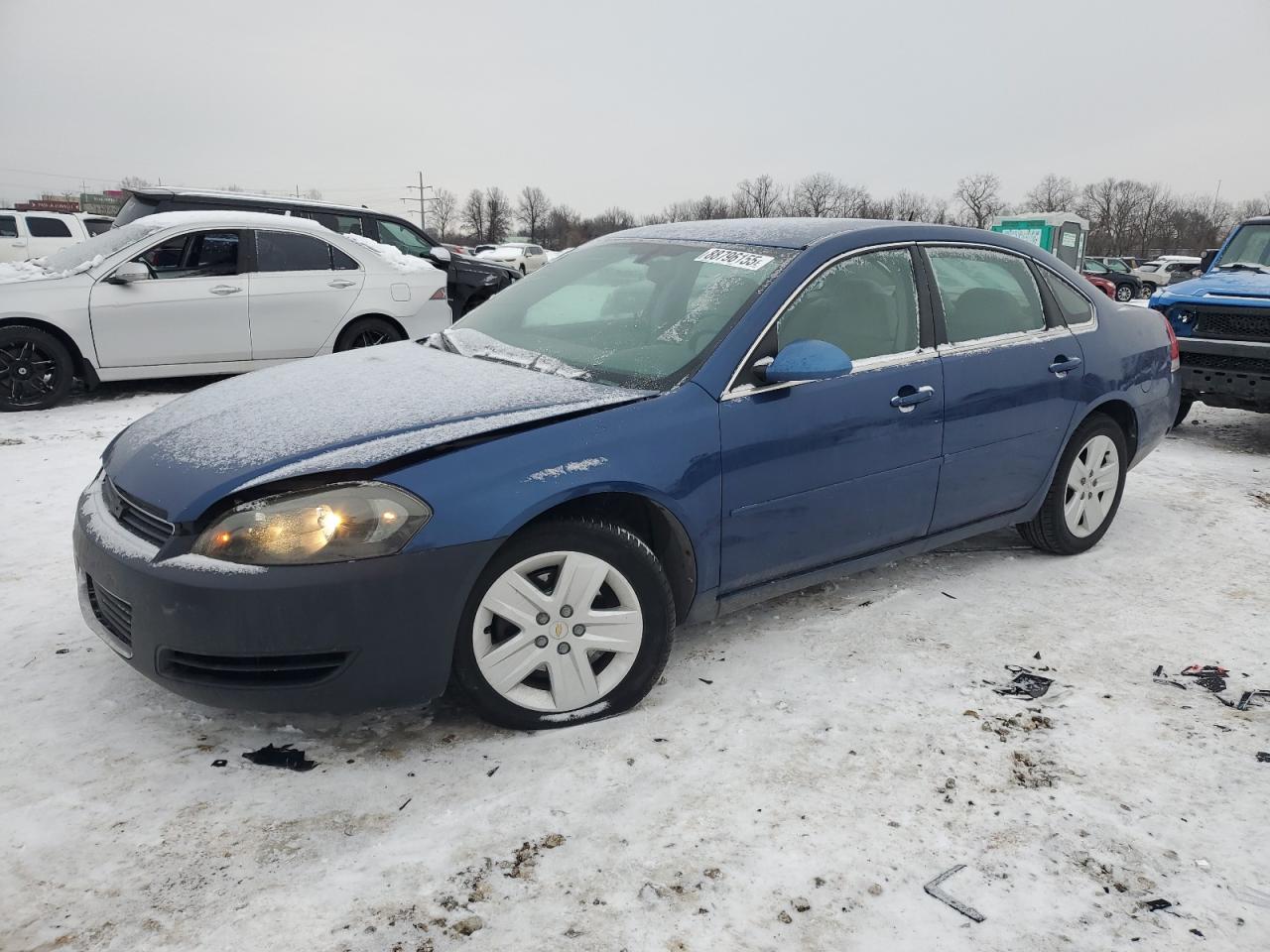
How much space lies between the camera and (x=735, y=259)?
3.46 m

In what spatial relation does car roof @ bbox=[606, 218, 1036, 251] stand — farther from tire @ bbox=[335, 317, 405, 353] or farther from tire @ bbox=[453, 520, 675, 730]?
tire @ bbox=[335, 317, 405, 353]

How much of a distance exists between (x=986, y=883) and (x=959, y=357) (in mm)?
2160

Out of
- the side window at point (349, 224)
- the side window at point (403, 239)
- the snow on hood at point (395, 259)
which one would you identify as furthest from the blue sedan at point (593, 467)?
the side window at point (403, 239)

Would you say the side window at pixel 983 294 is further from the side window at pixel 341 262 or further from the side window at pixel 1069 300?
the side window at pixel 341 262

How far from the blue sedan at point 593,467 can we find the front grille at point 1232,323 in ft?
12.2

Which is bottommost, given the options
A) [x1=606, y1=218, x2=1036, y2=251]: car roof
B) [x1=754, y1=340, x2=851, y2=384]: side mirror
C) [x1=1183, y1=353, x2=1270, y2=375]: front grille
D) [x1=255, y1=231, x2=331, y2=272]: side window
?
[x1=1183, y1=353, x2=1270, y2=375]: front grille

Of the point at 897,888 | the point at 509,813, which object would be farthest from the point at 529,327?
the point at 897,888

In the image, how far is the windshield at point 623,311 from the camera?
316 centimetres

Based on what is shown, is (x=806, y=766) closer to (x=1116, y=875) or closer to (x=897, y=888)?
(x=897, y=888)

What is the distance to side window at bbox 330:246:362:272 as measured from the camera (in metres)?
8.30

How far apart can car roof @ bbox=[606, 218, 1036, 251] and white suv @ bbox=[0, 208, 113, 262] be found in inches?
654

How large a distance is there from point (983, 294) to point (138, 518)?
3.36m

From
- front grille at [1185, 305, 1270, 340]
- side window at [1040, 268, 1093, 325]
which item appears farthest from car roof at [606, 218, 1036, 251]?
front grille at [1185, 305, 1270, 340]

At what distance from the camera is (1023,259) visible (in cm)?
421
